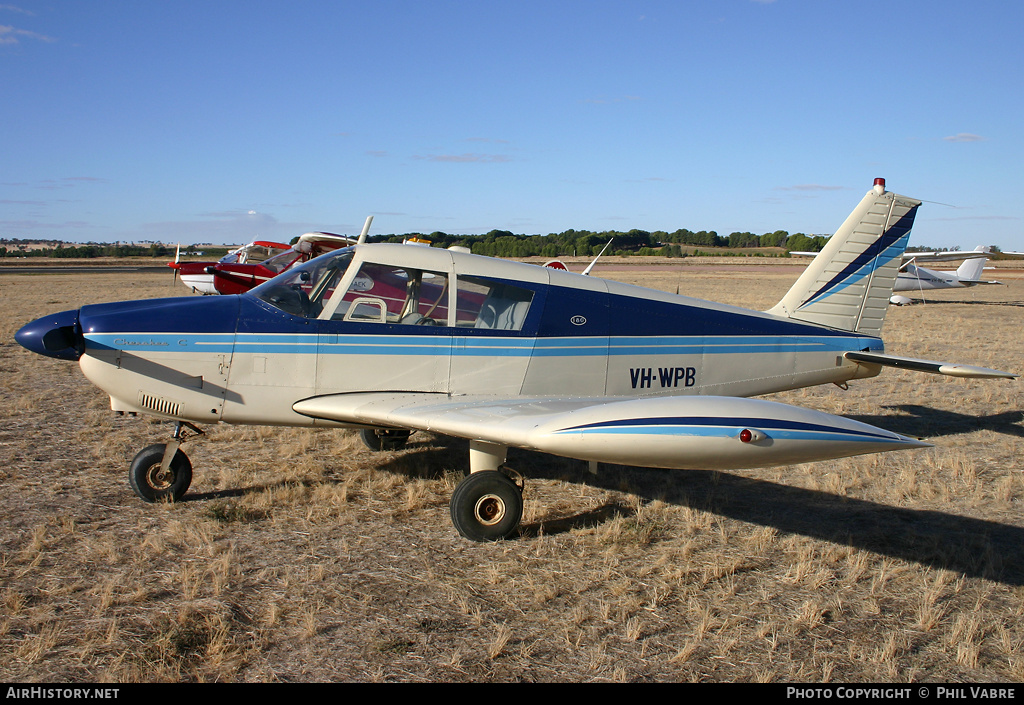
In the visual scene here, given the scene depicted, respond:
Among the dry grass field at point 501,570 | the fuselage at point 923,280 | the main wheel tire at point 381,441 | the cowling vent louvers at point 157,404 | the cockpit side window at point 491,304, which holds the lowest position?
the dry grass field at point 501,570

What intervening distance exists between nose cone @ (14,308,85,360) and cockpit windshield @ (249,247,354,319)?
51.6 inches

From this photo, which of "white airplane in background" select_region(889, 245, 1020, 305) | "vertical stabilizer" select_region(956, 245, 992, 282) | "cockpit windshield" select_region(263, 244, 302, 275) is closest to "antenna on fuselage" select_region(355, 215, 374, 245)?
"cockpit windshield" select_region(263, 244, 302, 275)

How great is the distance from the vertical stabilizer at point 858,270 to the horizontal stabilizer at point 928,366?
0.41 meters

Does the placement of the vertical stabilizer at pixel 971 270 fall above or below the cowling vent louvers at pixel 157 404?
above

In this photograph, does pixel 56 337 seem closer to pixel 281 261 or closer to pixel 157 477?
pixel 157 477

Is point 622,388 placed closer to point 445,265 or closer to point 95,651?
point 445,265

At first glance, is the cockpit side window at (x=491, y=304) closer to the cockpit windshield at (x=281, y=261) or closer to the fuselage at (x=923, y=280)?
the cockpit windshield at (x=281, y=261)

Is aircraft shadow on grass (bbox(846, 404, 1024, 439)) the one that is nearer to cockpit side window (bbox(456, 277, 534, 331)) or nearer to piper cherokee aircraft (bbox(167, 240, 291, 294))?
cockpit side window (bbox(456, 277, 534, 331))

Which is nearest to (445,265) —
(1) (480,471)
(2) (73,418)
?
(1) (480,471)

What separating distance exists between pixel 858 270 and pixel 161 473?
7.28 metres

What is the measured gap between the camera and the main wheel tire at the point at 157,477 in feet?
18.2

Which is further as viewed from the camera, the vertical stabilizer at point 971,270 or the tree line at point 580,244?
the tree line at point 580,244

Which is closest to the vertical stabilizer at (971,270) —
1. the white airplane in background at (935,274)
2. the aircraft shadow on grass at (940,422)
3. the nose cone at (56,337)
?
the white airplane in background at (935,274)

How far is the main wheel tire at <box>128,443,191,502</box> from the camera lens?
554 cm
